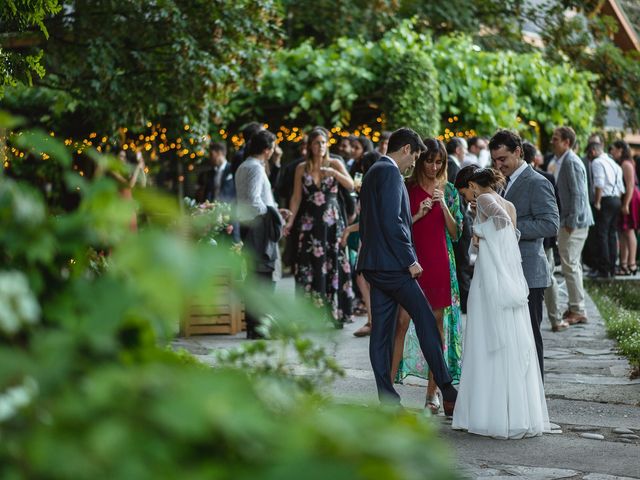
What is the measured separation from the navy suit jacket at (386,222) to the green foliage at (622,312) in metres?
2.72

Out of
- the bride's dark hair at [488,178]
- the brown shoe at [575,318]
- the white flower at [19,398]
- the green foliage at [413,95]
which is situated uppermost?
the green foliage at [413,95]

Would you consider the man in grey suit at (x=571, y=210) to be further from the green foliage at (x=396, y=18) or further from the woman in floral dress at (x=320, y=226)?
the green foliage at (x=396, y=18)

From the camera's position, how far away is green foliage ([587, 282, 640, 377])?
996 centimetres

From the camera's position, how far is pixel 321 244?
1171 cm

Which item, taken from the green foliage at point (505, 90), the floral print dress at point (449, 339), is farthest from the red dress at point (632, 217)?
the floral print dress at point (449, 339)

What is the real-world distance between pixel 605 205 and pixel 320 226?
7.44 meters

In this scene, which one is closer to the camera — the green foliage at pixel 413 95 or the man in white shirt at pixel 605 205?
the green foliage at pixel 413 95

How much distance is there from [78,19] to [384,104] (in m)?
5.28

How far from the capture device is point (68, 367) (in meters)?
1.74

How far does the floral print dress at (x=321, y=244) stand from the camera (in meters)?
11.6

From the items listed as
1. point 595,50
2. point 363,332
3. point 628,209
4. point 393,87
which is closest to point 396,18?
point 595,50

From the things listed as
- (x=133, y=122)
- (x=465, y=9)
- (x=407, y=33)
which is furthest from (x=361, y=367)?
(x=465, y=9)

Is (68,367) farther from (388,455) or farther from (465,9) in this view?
(465,9)

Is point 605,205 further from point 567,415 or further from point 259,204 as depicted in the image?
point 567,415
